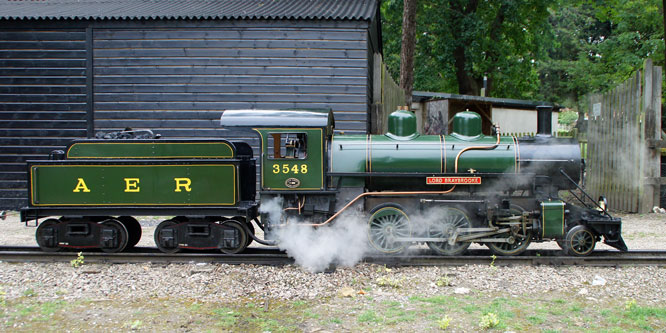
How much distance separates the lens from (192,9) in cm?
1345

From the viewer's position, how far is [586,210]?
790 cm

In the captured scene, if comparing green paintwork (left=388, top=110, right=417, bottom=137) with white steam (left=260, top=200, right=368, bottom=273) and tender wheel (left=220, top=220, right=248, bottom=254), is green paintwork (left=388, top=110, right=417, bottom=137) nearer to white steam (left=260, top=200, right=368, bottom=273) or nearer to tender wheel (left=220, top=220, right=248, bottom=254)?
white steam (left=260, top=200, right=368, bottom=273)

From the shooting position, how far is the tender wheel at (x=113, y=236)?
8320mm

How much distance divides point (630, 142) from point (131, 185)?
38.0ft

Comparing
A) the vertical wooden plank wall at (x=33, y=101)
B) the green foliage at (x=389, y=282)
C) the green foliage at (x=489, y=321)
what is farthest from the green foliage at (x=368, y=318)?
the vertical wooden plank wall at (x=33, y=101)

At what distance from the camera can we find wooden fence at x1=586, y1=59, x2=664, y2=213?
1227cm

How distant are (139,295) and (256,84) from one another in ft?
24.4

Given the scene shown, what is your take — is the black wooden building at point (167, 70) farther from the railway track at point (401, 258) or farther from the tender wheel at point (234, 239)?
the railway track at point (401, 258)

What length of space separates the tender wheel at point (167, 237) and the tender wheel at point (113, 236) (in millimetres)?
597

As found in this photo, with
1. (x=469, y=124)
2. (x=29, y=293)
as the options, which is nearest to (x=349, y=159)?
(x=469, y=124)

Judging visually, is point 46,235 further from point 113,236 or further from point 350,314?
point 350,314

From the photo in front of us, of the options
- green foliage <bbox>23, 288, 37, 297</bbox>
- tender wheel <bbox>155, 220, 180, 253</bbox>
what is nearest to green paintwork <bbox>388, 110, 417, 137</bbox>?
tender wheel <bbox>155, 220, 180, 253</bbox>

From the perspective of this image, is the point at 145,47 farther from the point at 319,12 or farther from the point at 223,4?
the point at 319,12

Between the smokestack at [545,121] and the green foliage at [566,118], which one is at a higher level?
the green foliage at [566,118]
